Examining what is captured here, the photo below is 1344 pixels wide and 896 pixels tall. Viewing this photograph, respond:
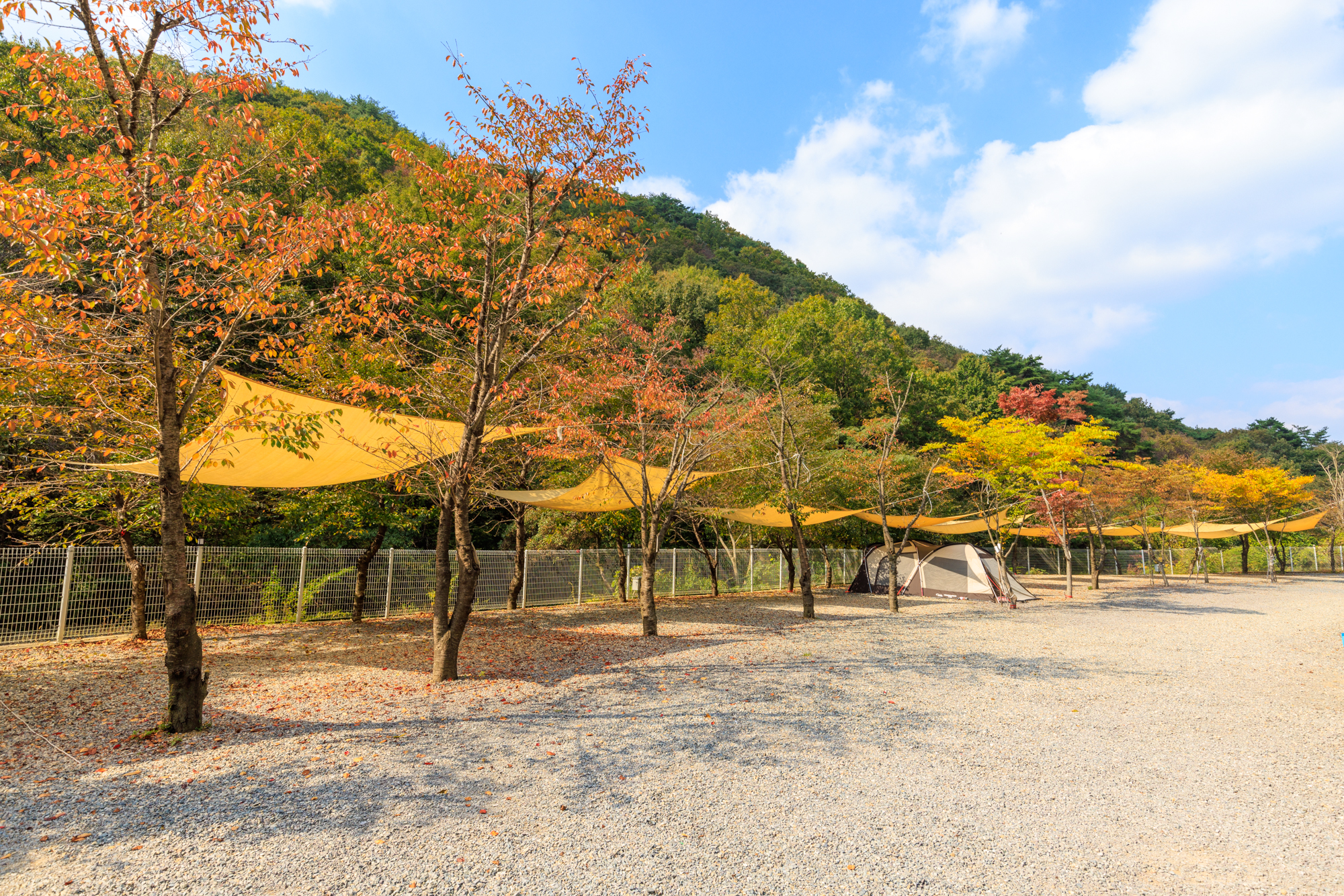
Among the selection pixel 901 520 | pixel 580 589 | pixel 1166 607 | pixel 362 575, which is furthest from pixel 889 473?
pixel 362 575

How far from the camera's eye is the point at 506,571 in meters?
10.6

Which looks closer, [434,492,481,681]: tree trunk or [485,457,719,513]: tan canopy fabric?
[434,492,481,681]: tree trunk

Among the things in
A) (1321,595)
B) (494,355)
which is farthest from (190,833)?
(1321,595)

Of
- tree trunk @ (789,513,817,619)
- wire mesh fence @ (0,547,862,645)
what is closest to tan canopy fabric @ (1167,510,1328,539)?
tree trunk @ (789,513,817,619)

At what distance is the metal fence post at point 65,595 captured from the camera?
20.9 ft

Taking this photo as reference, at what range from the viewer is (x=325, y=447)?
5.48m

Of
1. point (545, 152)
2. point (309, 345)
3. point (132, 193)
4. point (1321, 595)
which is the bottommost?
point (1321, 595)

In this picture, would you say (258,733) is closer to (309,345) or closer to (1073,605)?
(309,345)

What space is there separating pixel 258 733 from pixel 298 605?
5.33m

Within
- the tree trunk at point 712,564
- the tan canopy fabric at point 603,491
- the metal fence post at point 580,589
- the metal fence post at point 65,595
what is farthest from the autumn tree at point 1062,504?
the metal fence post at point 65,595

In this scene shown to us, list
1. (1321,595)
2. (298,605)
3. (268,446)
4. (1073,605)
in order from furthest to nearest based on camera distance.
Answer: (1321,595) < (1073,605) < (298,605) < (268,446)

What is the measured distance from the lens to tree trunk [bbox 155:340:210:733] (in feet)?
11.3

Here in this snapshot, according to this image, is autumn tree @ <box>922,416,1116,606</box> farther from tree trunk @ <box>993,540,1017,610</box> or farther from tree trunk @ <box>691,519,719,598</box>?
tree trunk @ <box>691,519,719,598</box>

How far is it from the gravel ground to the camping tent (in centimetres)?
707
